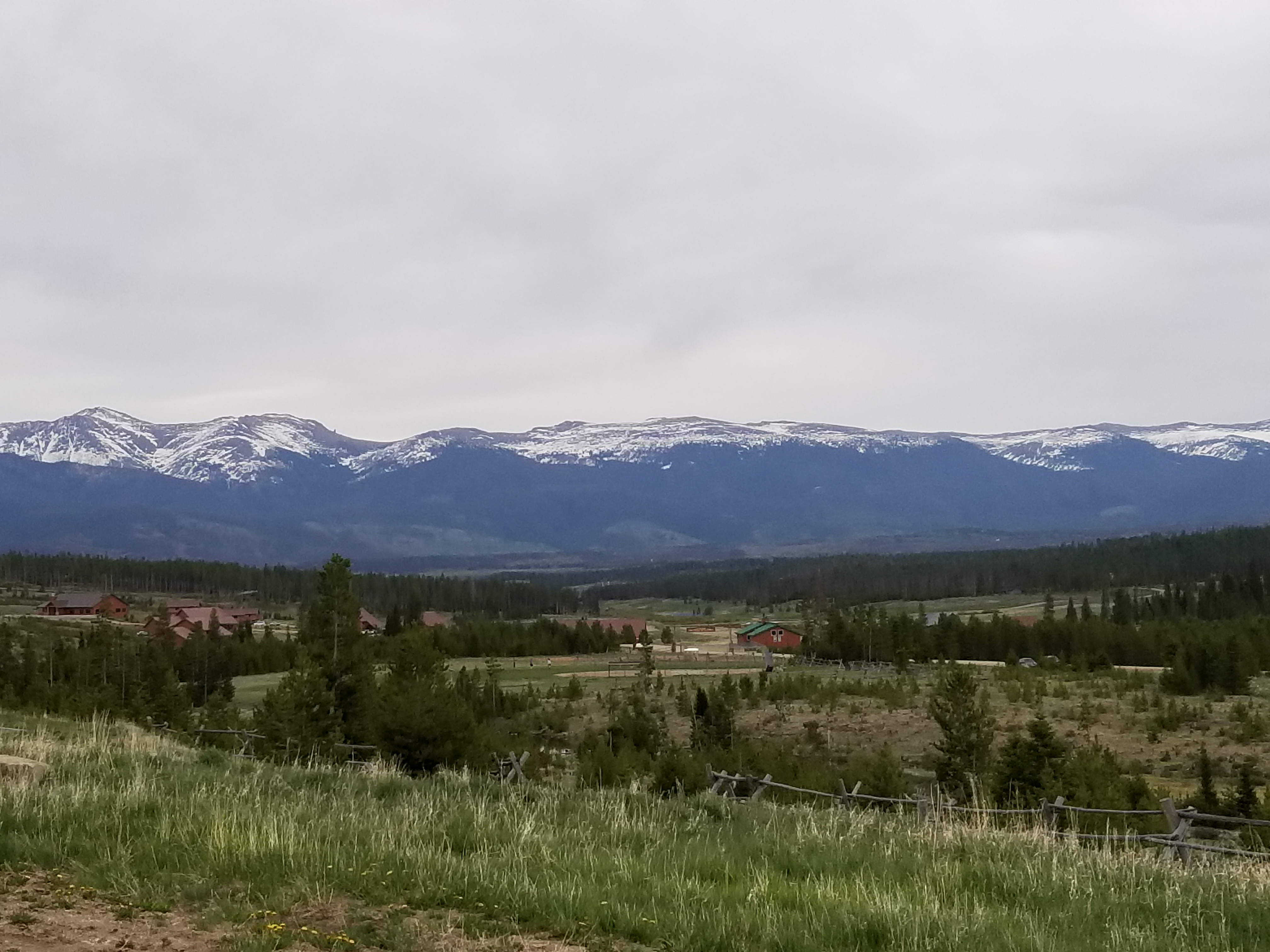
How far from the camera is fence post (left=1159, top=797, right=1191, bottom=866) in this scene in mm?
11812

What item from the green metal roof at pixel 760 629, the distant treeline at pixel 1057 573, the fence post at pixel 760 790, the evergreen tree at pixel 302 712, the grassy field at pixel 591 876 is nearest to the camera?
the grassy field at pixel 591 876

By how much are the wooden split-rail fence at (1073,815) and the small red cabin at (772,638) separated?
3039 inches

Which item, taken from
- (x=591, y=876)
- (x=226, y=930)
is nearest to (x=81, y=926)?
(x=226, y=930)

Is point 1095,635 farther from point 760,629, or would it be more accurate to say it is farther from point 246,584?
point 246,584

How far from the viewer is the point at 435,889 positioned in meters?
7.41

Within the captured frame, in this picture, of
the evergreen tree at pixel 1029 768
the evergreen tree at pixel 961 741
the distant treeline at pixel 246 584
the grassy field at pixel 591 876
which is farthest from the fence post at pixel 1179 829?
the distant treeline at pixel 246 584

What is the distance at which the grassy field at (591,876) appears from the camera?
6.87 m

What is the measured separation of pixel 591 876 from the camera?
26.3ft

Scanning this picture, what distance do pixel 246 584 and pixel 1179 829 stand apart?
172 m

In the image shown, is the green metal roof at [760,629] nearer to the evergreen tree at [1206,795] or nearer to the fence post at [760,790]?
the evergreen tree at [1206,795]

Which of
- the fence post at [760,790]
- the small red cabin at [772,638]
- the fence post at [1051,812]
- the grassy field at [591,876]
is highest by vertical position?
the grassy field at [591,876]

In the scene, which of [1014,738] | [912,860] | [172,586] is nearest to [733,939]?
[912,860]

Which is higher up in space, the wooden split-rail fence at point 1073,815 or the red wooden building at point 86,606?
the wooden split-rail fence at point 1073,815

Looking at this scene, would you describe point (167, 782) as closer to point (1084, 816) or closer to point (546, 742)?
point (1084, 816)
